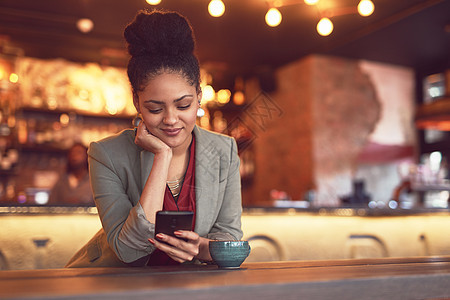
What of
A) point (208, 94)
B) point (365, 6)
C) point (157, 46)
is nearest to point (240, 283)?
point (157, 46)

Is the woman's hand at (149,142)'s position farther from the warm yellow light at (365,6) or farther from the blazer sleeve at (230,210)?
the warm yellow light at (365,6)

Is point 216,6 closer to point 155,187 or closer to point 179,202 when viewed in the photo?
point 179,202

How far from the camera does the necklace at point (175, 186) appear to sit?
1.52 meters

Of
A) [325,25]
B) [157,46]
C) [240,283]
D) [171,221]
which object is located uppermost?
[325,25]

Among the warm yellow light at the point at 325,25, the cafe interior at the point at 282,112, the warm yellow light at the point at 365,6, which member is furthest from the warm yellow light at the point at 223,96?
the warm yellow light at the point at 365,6

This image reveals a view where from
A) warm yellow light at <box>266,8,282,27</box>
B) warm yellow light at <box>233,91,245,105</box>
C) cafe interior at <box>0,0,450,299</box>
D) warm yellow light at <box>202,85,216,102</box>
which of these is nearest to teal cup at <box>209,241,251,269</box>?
cafe interior at <box>0,0,450,299</box>

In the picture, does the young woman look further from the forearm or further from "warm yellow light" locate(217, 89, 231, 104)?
"warm yellow light" locate(217, 89, 231, 104)

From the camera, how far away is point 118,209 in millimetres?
1384

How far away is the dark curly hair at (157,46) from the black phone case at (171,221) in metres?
0.42

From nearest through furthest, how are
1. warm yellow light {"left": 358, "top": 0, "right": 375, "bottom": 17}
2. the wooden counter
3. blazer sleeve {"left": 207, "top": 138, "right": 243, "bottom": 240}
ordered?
the wooden counter
blazer sleeve {"left": 207, "top": 138, "right": 243, "bottom": 240}
warm yellow light {"left": 358, "top": 0, "right": 375, "bottom": 17}

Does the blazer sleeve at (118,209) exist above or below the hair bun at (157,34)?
below

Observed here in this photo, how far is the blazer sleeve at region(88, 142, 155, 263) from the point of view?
129 centimetres

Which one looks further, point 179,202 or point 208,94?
point 208,94

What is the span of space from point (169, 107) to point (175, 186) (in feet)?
0.93
